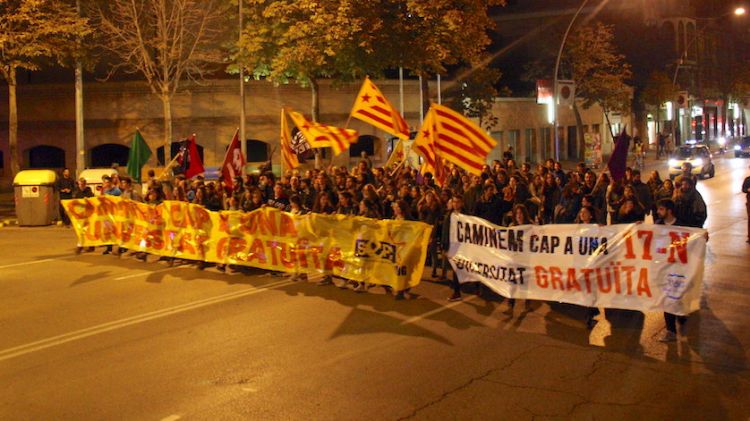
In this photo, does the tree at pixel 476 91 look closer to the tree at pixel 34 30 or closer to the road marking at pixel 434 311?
the tree at pixel 34 30

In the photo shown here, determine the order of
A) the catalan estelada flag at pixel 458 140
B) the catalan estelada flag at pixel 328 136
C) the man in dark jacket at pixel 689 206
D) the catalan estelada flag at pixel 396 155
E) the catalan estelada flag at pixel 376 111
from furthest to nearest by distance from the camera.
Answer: the catalan estelada flag at pixel 396 155, the catalan estelada flag at pixel 328 136, the catalan estelada flag at pixel 376 111, the catalan estelada flag at pixel 458 140, the man in dark jacket at pixel 689 206

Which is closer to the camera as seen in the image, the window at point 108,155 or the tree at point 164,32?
the tree at point 164,32

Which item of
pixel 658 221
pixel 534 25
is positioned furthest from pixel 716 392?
pixel 534 25

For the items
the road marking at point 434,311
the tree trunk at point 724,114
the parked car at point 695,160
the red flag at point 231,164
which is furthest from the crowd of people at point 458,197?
the tree trunk at point 724,114

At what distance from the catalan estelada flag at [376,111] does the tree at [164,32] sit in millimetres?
14284

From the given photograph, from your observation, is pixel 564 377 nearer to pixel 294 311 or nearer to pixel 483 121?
pixel 294 311

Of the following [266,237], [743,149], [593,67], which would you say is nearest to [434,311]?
[266,237]

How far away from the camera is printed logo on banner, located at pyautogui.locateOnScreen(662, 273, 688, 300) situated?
29.0ft

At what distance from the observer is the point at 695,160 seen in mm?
35281

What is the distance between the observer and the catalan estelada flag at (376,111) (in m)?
15.3

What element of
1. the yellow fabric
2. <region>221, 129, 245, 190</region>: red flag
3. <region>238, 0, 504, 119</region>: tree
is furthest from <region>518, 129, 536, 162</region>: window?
<region>221, 129, 245, 190</region>: red flag

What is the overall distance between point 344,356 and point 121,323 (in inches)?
131

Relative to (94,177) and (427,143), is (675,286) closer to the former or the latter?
(427,143)

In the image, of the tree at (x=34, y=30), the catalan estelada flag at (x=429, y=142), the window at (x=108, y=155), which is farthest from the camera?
the window at (x=108, y=155)
